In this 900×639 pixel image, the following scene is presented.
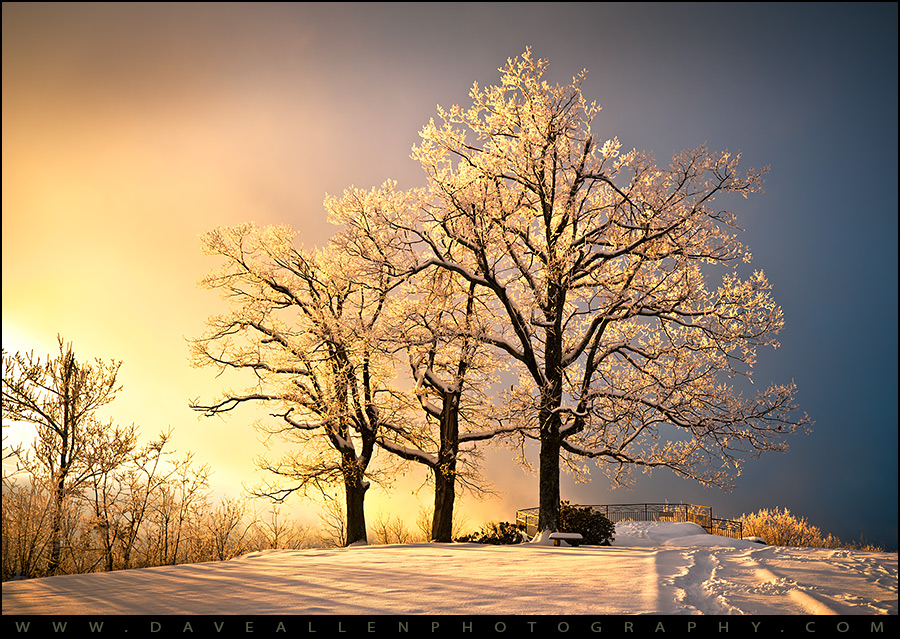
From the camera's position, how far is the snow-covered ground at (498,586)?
251 inches

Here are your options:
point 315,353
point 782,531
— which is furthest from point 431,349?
point 782,531

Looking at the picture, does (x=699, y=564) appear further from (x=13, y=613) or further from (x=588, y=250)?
(x=588, y=250)

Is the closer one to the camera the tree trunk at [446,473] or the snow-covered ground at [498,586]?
the snow-covered ground at [498,586]

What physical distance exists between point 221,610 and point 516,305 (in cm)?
1257

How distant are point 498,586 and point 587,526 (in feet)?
36.4

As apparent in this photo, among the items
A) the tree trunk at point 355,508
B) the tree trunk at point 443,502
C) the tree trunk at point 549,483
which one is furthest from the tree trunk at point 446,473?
the tree trunk at point 549,483

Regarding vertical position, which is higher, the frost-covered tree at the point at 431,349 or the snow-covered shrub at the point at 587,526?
the frost-covered tree at the point at 431,349

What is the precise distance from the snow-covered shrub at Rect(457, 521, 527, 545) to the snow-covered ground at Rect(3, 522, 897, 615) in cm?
648

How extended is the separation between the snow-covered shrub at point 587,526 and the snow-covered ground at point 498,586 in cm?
666

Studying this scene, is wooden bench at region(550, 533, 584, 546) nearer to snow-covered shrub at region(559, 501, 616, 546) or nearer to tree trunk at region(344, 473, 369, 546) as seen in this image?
snow-covered shrub at region(559, 501, 616, 546)

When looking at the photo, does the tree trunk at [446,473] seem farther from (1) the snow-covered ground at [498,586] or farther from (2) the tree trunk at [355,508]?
(1) the snow-covered ground at [498,586]

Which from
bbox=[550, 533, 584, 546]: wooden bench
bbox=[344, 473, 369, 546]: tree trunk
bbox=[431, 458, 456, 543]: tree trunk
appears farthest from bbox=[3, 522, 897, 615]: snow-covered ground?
bbox=[344, 473, 369, 546]: tree trunk

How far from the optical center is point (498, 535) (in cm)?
1778

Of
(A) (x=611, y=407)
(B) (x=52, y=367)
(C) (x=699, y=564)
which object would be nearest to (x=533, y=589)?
(C) (x=699, y=564)
